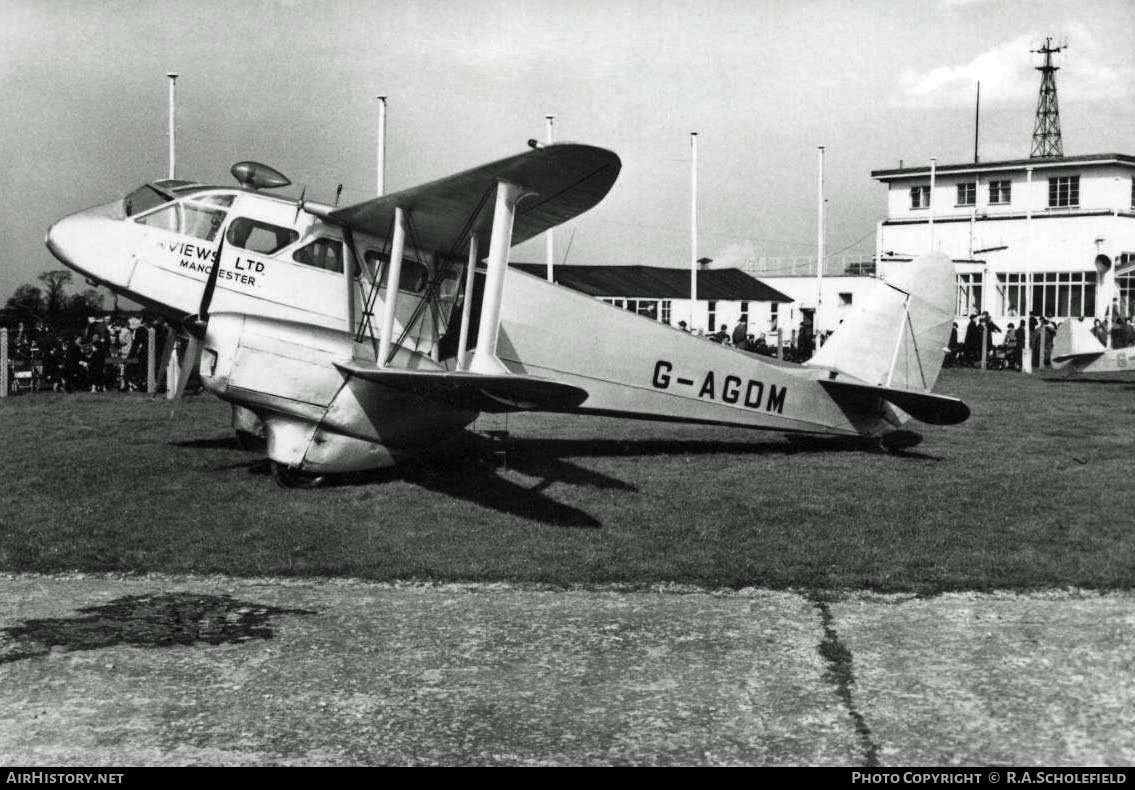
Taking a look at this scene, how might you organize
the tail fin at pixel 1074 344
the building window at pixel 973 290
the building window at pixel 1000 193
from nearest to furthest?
the tail fin at pixel 1074 344 < the building window at pixel 973 290 < the building window at pixel 1000 193

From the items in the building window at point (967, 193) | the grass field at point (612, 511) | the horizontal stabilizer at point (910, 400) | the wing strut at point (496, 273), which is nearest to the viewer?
the grass field at point (612, 511)

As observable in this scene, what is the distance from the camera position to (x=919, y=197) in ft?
188

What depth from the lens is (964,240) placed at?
5462 cm

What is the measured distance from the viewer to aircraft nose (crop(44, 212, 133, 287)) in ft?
40.6

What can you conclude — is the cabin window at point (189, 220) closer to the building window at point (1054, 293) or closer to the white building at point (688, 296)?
the building window at point (1054, 293)

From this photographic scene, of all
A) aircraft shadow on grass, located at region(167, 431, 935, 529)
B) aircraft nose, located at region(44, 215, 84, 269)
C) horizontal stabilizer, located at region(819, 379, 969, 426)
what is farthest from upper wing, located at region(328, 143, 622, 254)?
horizontal stabilizer, located at region(819, 379, 969, 426)

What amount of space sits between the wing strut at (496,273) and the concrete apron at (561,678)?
307 centimetres

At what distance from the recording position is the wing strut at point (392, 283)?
38.2 ft

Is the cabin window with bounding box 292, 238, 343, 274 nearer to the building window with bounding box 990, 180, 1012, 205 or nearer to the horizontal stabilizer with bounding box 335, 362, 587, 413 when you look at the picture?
the horizontal stabilizer with bounding box 335, 362, 587, 413

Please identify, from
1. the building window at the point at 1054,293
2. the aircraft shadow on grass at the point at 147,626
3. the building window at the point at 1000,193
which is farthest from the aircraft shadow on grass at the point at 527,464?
the building window at the point at 1000,193

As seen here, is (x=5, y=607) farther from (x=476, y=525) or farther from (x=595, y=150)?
(x=595, y=150)

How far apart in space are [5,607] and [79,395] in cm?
1664
